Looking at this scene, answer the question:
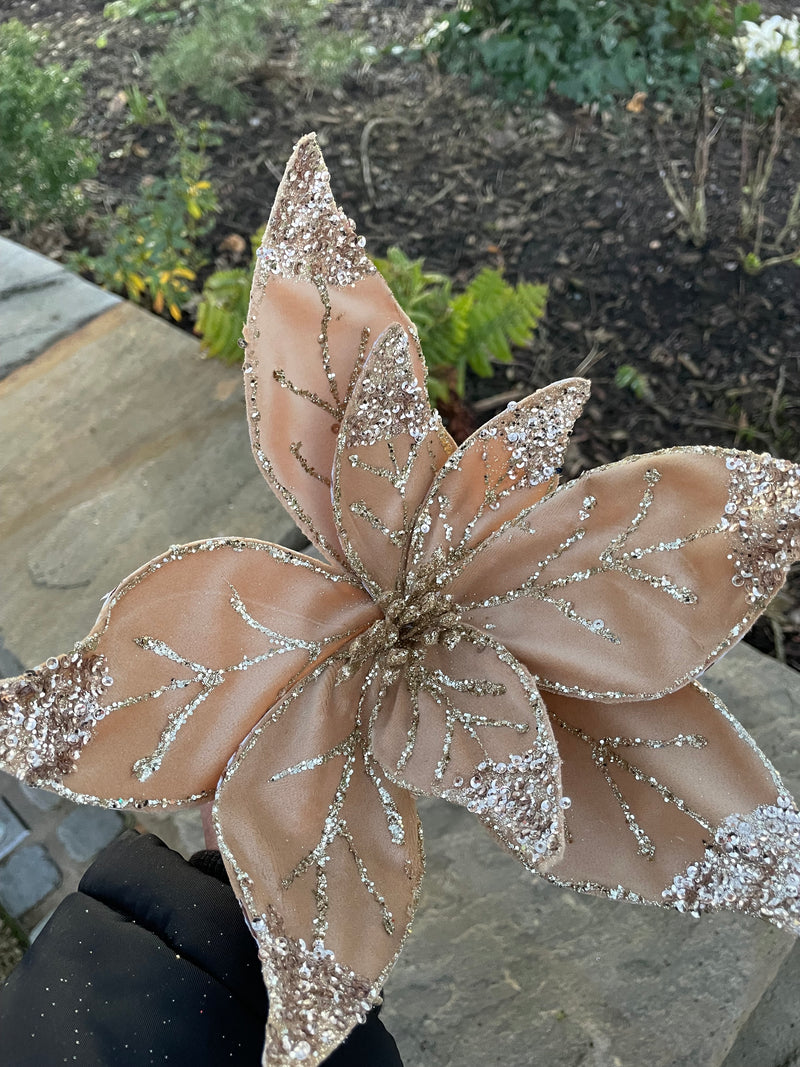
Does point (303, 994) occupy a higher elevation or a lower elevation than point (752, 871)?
higher

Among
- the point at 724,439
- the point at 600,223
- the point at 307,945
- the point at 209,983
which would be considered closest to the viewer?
the point at 307,945

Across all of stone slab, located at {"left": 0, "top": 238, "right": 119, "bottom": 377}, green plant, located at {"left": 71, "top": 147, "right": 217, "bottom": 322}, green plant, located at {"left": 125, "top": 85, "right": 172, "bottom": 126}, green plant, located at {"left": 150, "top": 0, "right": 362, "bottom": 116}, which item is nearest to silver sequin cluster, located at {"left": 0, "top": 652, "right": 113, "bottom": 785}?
stone slab, located at {"left": 0, "top": 238, "right": 119, "bottom": 377}

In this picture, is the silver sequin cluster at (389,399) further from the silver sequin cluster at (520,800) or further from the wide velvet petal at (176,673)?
the silver sequin cluster at (520,800)

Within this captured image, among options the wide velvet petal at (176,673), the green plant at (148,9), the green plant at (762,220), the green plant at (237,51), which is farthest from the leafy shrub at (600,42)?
the wide velvet petal at (176,673)

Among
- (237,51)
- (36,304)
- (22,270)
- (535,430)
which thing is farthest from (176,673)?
(237,51)

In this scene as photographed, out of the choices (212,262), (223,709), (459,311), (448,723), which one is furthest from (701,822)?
(212,262)

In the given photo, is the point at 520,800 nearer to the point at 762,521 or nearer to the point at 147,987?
the point at 762,521

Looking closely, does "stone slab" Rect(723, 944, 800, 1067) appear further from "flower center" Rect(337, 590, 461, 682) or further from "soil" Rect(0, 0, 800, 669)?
"flower center" Rect(337, 590, 461, 682)

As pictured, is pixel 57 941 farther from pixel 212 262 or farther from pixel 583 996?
pixel 212 262
